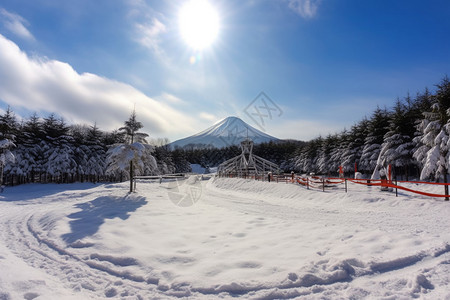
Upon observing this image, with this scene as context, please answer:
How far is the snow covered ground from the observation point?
423 cm

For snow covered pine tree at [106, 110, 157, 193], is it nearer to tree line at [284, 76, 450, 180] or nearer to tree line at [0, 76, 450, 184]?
tree line at [0, 76, 450, 184]

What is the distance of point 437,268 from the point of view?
476cm

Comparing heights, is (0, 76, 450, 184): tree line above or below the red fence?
above

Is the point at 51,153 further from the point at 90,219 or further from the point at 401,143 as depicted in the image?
the point at 401,143

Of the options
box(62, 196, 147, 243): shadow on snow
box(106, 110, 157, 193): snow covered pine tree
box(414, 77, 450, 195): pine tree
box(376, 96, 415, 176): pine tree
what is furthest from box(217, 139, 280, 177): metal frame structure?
box(62, 196, 147, 243): shadow on snow

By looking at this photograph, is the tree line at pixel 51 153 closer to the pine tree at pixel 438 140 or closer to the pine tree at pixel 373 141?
the pine tree at pixel 438 140

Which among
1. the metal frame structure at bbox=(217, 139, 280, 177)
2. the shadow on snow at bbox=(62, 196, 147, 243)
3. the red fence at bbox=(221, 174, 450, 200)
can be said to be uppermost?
the metal frame structure at bbox=(217, 139, 280, 177)

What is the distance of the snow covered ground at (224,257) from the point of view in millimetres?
4230

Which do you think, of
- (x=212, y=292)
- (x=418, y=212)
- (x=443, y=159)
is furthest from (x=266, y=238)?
(x=443, y=159)

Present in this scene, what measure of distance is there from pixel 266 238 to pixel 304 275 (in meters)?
2.58

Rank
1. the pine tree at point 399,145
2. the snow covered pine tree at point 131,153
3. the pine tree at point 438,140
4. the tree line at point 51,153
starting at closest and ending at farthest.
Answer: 1. the pine tree at point 438,140
2. the snow covered pine tree at point 131,153
3. the pine tree at point 399,145
4. the tree line at point 51,153

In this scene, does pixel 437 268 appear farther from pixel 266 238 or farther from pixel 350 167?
pixel 350 167

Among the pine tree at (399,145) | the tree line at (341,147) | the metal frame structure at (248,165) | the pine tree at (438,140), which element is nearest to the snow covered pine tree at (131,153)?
the tree line at (341,147)

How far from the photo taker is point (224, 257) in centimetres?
576
